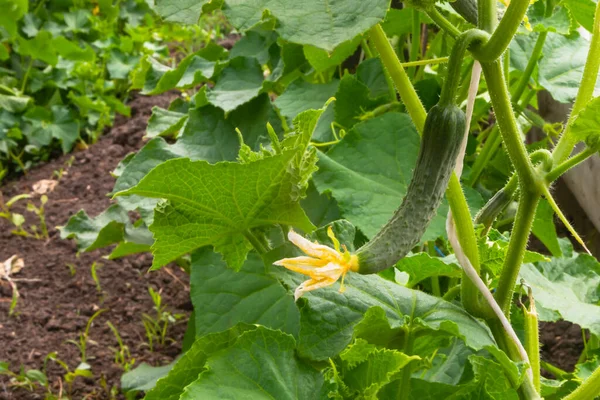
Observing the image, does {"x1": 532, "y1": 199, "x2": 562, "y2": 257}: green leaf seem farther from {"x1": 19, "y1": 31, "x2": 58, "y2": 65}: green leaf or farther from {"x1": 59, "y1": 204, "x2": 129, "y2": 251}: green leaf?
{"x1": 19, "y1": 31, "x2": 58, "y2": 65}: green leaf

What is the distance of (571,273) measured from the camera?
1.46 meters

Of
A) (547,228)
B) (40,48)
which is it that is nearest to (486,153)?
(547,228)

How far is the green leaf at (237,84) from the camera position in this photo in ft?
5.94

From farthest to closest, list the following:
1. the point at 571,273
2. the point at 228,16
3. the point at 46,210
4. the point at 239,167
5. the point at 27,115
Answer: the point at 27,115 < the point at 46,210 < the point at 571,273 < the point at 239,167 < the point at 228,16

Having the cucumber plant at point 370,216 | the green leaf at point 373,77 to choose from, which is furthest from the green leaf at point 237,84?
the green leaf at point 373,77

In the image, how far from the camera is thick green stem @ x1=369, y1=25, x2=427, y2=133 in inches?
37.3

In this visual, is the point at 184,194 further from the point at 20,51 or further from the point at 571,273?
the point at 20,51

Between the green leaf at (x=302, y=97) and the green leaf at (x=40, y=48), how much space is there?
203cm

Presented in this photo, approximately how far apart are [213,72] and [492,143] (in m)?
0.77

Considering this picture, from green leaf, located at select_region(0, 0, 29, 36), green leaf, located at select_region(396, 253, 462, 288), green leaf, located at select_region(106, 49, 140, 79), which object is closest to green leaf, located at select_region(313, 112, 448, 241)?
green leaf, located at select_region(396, 253, 462, 288)

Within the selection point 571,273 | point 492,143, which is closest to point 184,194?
point 571,273

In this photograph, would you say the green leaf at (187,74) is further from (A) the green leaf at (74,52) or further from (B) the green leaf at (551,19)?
(A) the green leaf at (74,52)

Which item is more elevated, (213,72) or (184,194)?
(184,194)

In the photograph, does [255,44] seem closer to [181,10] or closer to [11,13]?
[181,10]
